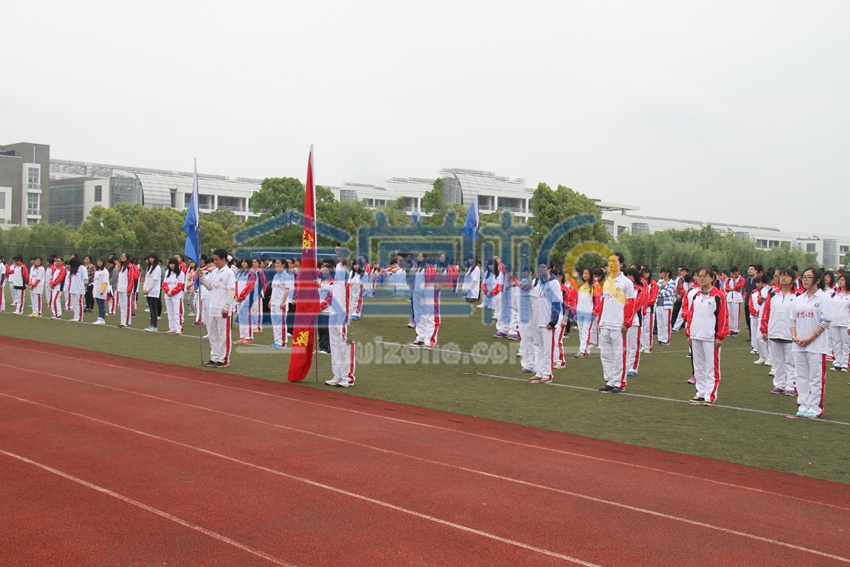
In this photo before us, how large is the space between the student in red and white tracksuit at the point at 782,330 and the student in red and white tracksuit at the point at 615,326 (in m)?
2.02

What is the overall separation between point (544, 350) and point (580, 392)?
987 millimetres

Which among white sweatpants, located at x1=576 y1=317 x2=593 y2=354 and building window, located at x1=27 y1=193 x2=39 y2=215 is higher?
building window, located at x1=27 y1=193 x2=39 y2=215

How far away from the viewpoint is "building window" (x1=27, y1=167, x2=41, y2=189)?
92.6 metres

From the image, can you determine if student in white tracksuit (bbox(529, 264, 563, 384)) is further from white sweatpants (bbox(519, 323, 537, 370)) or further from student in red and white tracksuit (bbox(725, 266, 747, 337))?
student in red and white tracksuit (bbox(725, 266, 747, 337))

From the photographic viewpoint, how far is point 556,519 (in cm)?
550

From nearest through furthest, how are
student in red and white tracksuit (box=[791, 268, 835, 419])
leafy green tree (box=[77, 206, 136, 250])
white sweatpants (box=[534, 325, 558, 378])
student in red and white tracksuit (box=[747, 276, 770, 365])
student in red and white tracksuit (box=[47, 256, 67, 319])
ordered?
student in red and white tracksuit (box=[791, 268, 835, 419]) → white sweatpants (box=[534, 325, 558, 378]) → student in red and white tracksuit (box=[747, 276, 770, 365]) → student in red and white tracksuit (box=[47, 256, 67, 319]) → leafy green tree (box=[77, 206, 136, 250])

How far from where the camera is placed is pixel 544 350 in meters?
11.9

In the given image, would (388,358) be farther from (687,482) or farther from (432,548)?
(432,548)

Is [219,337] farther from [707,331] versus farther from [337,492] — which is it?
[707,331]

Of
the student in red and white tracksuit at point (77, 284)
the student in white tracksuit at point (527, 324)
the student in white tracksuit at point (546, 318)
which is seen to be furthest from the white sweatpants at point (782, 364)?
the student in red and white tracksuit at point (77, 284)

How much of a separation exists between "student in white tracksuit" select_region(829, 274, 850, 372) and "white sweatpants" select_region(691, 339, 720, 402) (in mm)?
4225

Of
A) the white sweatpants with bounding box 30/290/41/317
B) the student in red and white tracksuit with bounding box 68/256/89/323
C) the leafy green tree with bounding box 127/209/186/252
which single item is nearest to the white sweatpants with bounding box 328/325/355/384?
the student in red and white tracksuit with bounding box 68/256/89/323

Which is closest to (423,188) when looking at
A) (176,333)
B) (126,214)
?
(126,214)

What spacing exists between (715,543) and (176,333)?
15659 mm
